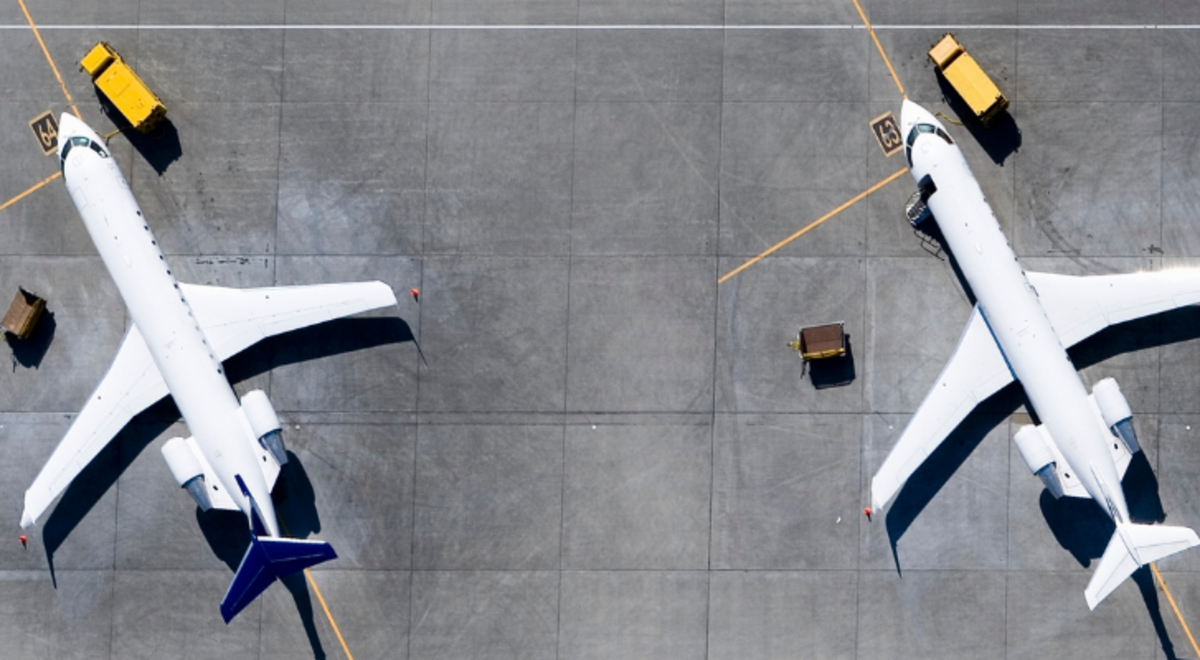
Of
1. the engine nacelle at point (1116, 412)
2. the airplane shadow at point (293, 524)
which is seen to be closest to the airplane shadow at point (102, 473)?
the airplane shadow at point (293, 524)

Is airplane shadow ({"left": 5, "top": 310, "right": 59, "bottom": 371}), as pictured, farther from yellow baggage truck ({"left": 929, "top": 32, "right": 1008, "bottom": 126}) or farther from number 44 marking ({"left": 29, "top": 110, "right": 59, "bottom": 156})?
yellow baggage truck ({"left": 929, "top": 32, "right": 1008, "bottom": 126})

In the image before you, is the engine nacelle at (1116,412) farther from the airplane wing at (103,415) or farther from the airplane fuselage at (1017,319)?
the airplane wing at (103,415)

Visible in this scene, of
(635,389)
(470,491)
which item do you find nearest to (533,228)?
(635,389)

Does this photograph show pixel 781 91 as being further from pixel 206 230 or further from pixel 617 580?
pixel 206 230

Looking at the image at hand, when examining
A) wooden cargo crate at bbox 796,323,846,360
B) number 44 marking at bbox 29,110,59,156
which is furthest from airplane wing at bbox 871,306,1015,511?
number 44 marking at bbox 29,110,59,156

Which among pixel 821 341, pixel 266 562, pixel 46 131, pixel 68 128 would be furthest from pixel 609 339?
pixel 46 131

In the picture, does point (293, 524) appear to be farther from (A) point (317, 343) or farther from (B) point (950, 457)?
(B) point (950, 457)

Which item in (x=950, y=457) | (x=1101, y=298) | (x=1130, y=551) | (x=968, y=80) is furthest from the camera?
(x=950, y=457)
